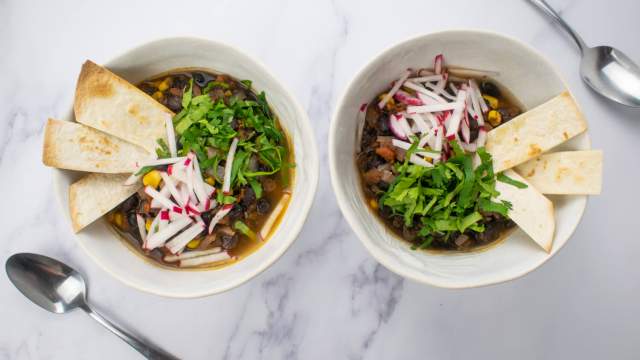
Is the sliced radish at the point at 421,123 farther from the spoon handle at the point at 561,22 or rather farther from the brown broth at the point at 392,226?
the spoon handle at the point at 561,22

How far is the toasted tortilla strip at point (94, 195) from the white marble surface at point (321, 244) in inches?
20.2

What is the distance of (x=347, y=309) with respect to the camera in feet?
7.47

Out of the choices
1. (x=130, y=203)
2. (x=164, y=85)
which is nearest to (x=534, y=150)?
(x=164, y=85)

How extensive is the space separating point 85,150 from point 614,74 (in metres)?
2.12

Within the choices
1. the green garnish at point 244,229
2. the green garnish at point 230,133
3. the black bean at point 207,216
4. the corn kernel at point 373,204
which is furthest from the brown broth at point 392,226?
the black bean at point 207,216

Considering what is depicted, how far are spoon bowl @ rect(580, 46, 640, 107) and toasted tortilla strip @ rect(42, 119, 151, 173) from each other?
6.07ft

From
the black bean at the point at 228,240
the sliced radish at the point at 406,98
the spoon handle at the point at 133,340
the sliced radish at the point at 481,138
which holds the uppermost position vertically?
the sliced radish at the point at 406,98

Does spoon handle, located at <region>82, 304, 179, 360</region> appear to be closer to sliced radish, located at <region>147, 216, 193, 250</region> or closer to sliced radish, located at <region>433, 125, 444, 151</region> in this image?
sliced radish, located at <region>147, 216, 193, 250</region>

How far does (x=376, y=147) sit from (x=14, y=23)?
5.56ft

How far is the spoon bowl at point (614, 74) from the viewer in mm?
2250

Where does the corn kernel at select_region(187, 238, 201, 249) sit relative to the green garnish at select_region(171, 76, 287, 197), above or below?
below

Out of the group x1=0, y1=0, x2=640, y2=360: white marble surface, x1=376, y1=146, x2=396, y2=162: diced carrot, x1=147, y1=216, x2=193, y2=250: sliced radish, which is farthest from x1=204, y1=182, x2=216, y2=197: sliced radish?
x1=376, y1=146, x2=396, y2=162: diced carrot

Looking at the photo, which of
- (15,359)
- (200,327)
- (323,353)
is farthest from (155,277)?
(15,359)

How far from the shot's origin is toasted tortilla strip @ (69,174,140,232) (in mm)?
1829
